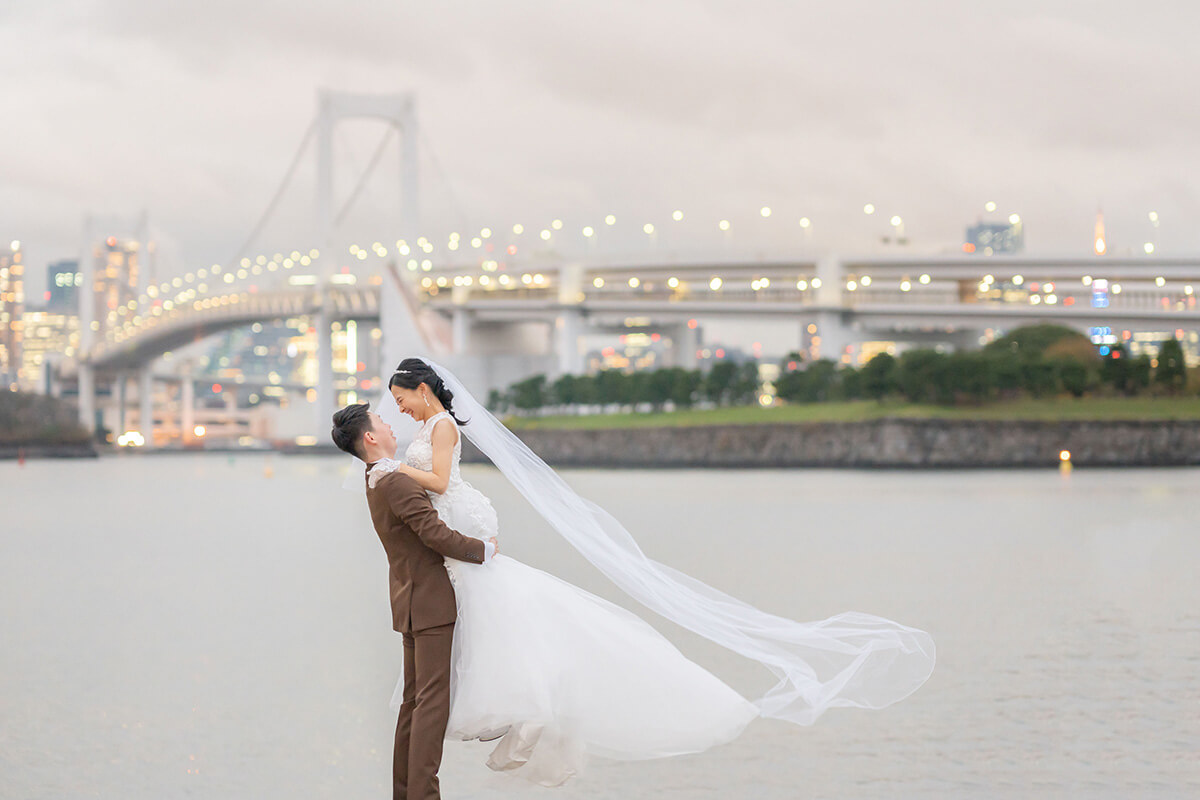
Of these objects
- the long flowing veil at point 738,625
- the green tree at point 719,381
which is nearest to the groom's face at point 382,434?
the long flowing veil at point 738,625

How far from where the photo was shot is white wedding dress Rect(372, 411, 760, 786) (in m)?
4.31

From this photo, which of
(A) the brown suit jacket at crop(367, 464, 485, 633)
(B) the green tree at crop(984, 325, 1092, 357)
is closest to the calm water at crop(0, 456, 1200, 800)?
(A) the brown suit jacket at crop(367, 464, 485, 633)

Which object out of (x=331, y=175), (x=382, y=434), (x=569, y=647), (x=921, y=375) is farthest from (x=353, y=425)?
(x=331, y=175)

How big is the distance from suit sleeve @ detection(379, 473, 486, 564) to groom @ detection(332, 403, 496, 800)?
1 cm

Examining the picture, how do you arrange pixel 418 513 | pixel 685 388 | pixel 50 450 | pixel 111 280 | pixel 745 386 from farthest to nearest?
pixel 111 280, pixel 50 450, pixel 745 386, pixel 685 388, pixel 418 513

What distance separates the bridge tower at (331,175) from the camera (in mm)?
61188

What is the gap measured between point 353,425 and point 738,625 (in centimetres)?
158

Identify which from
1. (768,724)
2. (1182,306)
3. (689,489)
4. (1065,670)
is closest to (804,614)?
(1065,670)

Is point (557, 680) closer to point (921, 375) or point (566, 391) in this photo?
point (921, 375)

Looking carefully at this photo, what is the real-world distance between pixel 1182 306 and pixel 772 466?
1371cm

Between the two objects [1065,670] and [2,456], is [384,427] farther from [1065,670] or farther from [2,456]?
[2,456]

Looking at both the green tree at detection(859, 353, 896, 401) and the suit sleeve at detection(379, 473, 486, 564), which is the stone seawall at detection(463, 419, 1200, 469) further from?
the suit sleeve at detection(379, 473, 486, 564)

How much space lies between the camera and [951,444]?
40938 millimetres

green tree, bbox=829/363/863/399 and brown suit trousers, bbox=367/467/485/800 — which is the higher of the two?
green tree, bbox=829/363/863/399
